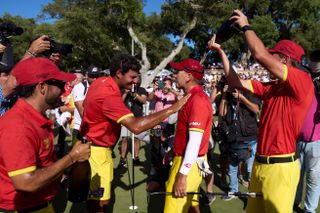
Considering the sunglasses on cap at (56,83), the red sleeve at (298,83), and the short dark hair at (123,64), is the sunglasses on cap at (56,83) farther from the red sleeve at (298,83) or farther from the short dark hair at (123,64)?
the red sleeve at (298,83)

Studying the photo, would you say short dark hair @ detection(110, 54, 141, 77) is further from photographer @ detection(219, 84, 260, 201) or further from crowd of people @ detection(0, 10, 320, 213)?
photographer @ detection(219, 84, 260, 201)

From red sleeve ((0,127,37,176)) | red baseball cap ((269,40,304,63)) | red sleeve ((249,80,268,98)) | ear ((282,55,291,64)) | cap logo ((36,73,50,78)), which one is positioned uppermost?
red baseball cap ((269,40,304,63))

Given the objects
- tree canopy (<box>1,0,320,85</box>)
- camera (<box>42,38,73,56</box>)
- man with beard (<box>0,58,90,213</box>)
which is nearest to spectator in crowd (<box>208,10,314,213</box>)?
man with beard (<box>0,58,90,213</box>)

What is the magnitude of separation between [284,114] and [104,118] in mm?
1932

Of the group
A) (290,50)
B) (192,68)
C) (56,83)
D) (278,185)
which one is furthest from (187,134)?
(56,83)

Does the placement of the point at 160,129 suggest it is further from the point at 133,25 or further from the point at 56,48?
the point at 133,25

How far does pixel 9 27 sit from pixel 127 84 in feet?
5.25

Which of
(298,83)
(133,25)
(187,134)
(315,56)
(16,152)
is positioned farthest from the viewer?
(133,25)

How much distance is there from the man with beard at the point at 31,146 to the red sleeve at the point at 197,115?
1.27 m

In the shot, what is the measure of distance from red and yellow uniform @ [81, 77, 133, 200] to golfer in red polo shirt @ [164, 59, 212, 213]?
0.66m

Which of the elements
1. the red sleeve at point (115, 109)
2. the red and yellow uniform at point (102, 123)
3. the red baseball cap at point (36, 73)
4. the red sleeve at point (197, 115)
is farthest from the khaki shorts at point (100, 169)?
the red baseball cap at point (36, 73)

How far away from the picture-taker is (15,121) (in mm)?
2160

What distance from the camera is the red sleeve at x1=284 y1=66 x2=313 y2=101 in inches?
106

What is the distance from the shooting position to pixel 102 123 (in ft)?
12.4
